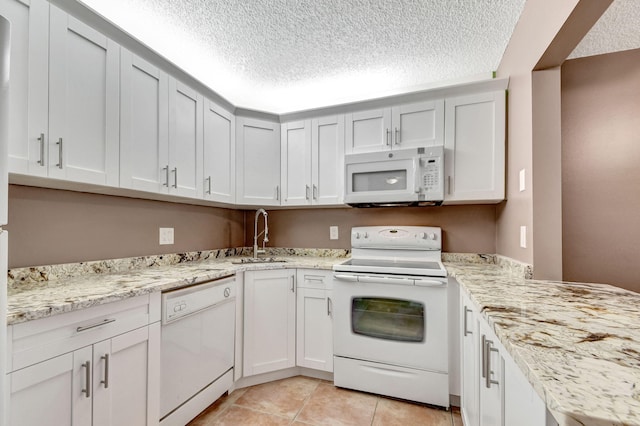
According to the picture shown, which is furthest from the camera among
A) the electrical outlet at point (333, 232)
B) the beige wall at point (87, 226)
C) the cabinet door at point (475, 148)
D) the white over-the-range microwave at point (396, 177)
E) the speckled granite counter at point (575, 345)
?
the electrical outlet at point (333, 232)

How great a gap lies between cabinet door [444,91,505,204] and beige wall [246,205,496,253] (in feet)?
1.08

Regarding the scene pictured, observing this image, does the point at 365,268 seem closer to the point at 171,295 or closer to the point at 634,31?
the point at 171,295

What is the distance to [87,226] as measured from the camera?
1.67 metres

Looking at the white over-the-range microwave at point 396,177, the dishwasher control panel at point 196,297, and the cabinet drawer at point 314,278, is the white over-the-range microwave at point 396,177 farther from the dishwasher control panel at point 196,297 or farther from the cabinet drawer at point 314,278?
the dishwasher control panel at point 196,297

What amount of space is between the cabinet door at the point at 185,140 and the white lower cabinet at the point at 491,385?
1872mm

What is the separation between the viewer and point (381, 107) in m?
2.38

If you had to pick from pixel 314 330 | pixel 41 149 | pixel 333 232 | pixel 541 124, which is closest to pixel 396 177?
pixel 333 232

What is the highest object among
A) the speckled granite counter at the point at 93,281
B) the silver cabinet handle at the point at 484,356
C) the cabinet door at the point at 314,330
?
the speckled granite counter at the point at 93,281

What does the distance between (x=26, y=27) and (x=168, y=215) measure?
4.22 ft

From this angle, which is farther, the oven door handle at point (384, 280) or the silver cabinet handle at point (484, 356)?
the oven door handle at point (384, 280)

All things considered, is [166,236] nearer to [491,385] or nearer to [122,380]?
[122,380]

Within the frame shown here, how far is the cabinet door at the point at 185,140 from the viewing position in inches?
74.8

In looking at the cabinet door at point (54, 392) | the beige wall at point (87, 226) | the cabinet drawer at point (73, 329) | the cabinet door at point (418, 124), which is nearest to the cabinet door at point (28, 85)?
the beige wall at point (87, 226)

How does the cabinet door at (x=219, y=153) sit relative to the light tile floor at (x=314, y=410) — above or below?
above
